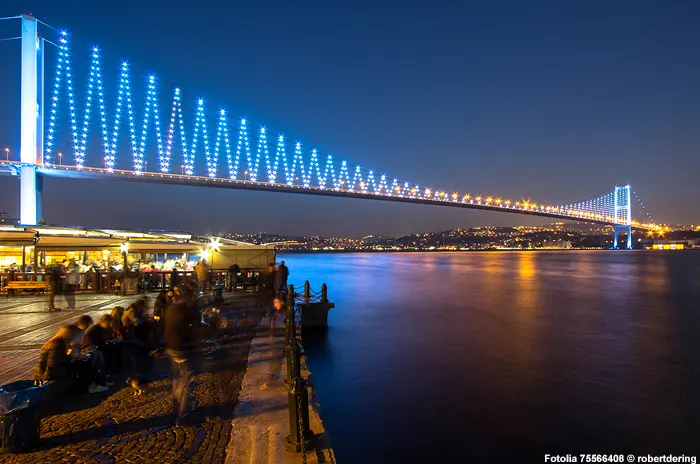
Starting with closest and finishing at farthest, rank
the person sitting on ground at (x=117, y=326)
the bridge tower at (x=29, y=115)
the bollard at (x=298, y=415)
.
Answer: the bollard at (x=298, y=415) < the person sitting on ground at (x=117, y=326) < the bridge tower at (x=29, y=115)

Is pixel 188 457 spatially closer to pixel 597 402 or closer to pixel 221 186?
pixel 597 402

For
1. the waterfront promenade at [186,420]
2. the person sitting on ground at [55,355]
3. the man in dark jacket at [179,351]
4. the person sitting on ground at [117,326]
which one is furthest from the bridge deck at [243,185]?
the man in dark jacket at [179,351]

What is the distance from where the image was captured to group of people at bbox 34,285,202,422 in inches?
192

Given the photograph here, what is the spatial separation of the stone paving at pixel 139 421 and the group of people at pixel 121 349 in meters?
0.20

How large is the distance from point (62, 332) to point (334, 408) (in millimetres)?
5342

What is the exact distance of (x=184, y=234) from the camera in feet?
74.4

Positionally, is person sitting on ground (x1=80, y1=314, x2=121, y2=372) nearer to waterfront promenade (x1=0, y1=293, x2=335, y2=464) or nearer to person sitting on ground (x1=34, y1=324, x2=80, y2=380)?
waterfront promenade (x1=0, y1=293, x2=335, y2=464)

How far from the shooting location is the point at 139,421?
188 inches

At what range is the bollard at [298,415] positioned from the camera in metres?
4.00

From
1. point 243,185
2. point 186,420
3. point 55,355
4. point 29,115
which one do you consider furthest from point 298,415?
point 243,185

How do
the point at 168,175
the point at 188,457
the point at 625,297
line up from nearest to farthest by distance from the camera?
the point at 188,457 < the point at 625,297 < the point at 168,175

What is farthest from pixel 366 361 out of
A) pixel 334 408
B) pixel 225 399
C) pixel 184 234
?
pixel 184 234

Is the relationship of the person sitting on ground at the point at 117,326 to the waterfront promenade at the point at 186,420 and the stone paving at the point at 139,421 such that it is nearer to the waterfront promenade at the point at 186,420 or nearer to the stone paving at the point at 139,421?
the waterfront promenade at the point at 186,420

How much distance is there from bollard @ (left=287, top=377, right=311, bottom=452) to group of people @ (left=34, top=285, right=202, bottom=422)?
142 centimetres
